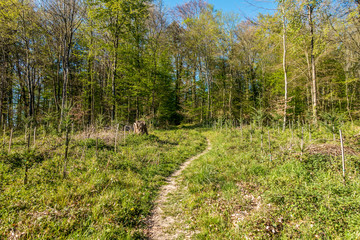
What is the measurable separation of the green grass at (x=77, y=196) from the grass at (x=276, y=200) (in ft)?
3.41

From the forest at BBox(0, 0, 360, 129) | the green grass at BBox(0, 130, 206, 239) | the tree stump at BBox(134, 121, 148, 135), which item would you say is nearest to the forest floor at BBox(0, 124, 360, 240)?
the green grass at BBox(0, 130, 206, 239)

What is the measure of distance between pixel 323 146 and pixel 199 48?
17.5 meters

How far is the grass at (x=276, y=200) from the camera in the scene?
261cm

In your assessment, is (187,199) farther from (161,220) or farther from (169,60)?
(169,60)

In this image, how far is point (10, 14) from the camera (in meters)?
9.57

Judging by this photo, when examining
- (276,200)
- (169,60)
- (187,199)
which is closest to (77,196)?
(187,199)

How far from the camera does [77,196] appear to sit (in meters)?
3.73

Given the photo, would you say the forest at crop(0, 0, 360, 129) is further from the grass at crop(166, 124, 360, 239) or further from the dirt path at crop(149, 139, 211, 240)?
the dirt path at crop(149, 139, 211, 240)

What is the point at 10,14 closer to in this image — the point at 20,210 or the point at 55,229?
the point at 20,210

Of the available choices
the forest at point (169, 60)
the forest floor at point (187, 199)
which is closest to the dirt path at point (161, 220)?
the forest floor at point (187, 199)

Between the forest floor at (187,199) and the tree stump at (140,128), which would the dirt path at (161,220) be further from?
the tree stump at (140,128)

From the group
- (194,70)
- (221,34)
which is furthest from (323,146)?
(194,70)

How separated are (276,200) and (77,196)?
180 inches

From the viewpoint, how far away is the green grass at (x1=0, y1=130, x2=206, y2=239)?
108 inches
